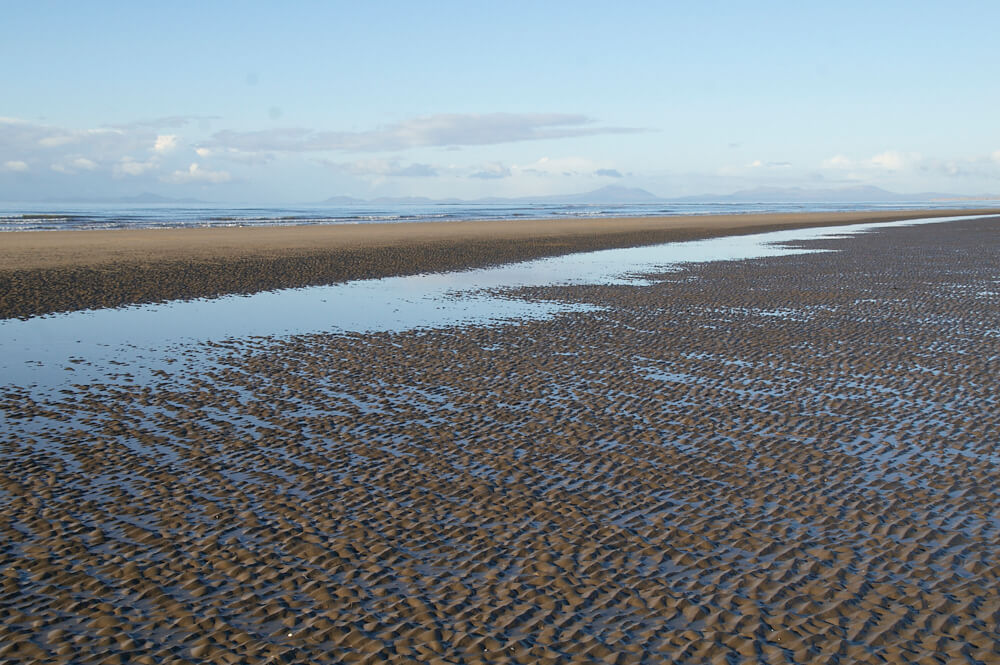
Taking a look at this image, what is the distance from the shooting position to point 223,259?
46281 millimetres

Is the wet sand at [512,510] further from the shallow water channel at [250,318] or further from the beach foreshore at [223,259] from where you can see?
the beach foreshore at [223,259]

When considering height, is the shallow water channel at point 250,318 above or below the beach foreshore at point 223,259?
below

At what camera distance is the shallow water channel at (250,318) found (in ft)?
65.2

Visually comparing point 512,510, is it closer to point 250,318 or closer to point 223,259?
point 250,318

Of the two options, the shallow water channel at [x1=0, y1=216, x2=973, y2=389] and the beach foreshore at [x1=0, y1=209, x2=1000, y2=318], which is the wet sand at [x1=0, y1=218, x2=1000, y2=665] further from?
the beach foreshore at [x1=0, y1=209, x2=1000, y2=318]

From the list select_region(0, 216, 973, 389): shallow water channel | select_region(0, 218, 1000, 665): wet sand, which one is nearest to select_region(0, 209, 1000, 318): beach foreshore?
select_region(0, 216, 973, 389): shallow water channel

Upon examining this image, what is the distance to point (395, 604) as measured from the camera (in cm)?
838

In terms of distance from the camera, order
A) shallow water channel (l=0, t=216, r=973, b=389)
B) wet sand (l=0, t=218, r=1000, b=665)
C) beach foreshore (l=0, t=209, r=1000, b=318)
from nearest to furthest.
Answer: wet sand (l=0, t=218, r=1000, b=665)
shallow water channel (l=0, t=216, r=973, b=389)
beach foreshore (l=0, t=209, r=1000, b=318)

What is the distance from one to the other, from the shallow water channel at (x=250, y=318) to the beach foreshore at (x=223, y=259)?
2887 millimetres

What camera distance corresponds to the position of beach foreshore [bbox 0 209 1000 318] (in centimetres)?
3294

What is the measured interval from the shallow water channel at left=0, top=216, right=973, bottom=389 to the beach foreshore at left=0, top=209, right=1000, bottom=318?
2887 millimetres

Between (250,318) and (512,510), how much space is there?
745 inches

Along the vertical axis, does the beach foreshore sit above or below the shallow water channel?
above

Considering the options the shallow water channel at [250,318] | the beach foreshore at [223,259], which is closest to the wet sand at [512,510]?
the shallow water channel at [250,318]
